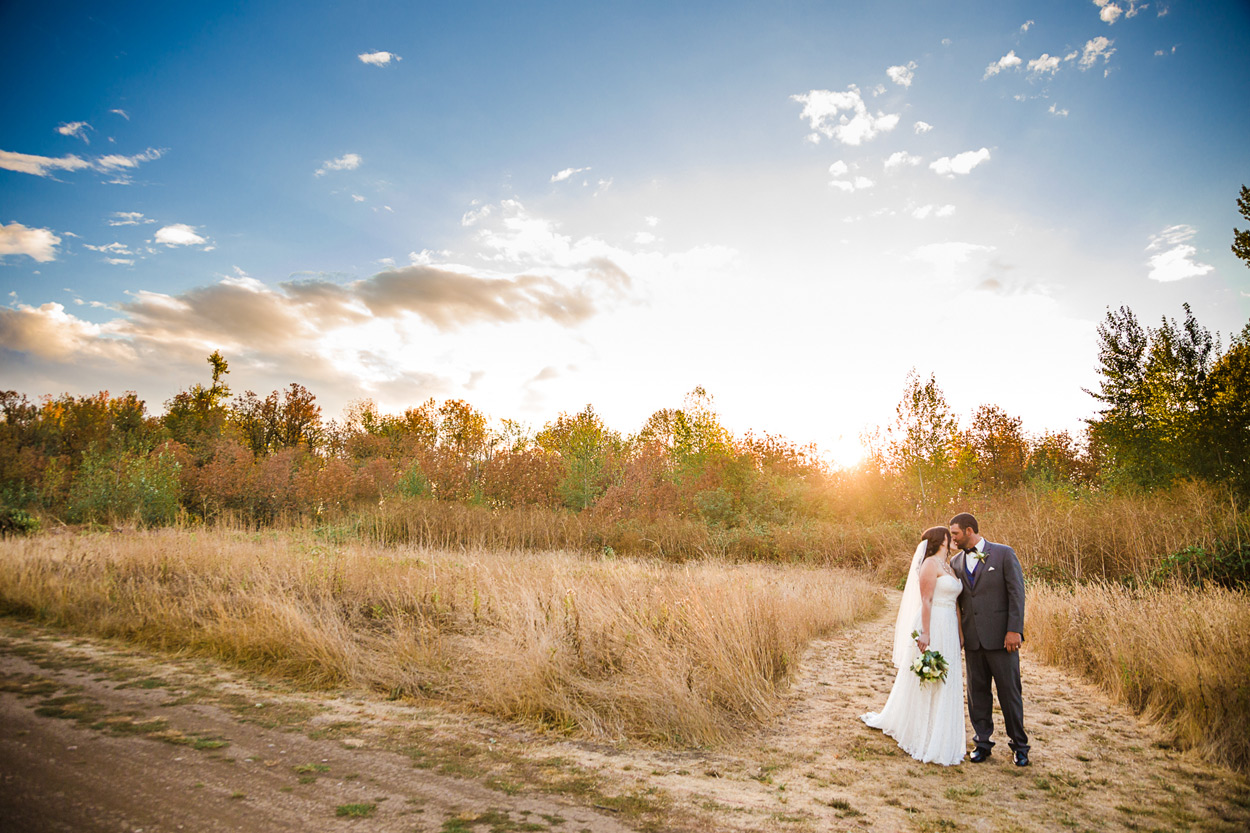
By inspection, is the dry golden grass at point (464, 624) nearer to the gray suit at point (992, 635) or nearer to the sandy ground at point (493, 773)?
the sandy ground at point (493, 773)

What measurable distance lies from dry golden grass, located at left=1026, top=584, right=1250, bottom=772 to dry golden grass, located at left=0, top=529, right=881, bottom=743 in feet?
12.4

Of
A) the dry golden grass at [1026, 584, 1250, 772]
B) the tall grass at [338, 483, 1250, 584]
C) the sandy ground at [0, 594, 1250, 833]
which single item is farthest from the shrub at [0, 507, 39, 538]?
the dry golden grass at [1026, 584, 1250, 772]

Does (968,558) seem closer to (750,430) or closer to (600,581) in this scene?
(600,581)

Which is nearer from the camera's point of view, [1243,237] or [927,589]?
[927,589]

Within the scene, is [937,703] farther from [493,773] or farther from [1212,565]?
[1212,565]

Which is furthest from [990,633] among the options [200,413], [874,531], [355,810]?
[200,413]

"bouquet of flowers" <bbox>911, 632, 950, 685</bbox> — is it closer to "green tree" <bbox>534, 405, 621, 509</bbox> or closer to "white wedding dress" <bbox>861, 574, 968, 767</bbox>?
"white wedding dress" <bbox>861, 574, 968, 767</bbox>

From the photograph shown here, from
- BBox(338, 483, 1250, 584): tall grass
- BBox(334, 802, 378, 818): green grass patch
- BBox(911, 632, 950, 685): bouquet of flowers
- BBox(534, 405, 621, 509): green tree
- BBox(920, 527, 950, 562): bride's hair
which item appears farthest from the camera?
BBox(534, 405, 621, 509): green tree

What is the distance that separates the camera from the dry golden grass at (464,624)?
6090 millimetres

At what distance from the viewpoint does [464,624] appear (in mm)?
8203

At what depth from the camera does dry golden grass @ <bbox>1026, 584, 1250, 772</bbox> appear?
5234 mm

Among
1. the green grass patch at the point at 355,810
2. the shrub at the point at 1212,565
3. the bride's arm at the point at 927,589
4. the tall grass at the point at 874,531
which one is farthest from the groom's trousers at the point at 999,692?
the tall grass at the point at 874,531

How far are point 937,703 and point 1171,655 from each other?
134 inches

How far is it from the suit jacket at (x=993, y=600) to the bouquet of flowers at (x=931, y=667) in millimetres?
434
